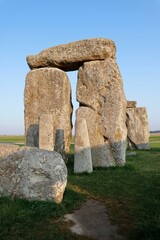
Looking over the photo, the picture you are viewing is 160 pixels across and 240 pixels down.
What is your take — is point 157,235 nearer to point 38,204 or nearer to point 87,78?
point 38,204

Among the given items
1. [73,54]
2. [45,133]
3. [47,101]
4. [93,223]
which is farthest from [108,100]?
[93,223]

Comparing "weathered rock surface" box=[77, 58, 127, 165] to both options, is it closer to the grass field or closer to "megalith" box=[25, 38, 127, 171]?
"megalith" box=[25, 38, 127, 171]

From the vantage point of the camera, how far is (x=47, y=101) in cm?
1616

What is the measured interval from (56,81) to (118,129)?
3.94 m

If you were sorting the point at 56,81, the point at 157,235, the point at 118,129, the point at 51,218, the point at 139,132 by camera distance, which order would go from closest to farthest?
the point at 157,235
the point at 51,218
the point at 118,129
the point at 56,81
the point at 139,132

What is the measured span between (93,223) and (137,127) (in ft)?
63.9

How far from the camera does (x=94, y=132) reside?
48.1 ft

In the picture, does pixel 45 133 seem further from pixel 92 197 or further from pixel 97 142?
pixel 92 197

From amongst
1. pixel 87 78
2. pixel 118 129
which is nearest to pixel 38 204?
pixel 118 129

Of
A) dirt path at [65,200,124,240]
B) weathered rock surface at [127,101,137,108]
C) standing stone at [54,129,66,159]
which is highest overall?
weathered rock surface at [127,101,137,108]

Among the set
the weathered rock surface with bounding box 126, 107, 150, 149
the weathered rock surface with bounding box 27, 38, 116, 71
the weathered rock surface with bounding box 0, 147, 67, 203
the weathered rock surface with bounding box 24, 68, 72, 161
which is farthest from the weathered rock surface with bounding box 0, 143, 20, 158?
the weathered rock surface with bounding box 126, 107, 150, 149

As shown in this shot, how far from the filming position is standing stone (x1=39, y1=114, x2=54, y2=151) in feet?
44.4

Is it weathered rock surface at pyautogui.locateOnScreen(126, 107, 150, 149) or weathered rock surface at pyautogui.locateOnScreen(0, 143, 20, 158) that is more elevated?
weathered rock surface at pyautogui.locateOnScreen(0, 143, 20, 158)

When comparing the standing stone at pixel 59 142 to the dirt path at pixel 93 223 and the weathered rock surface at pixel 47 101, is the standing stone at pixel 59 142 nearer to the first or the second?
the weathered rock surface at pixel 47 101
